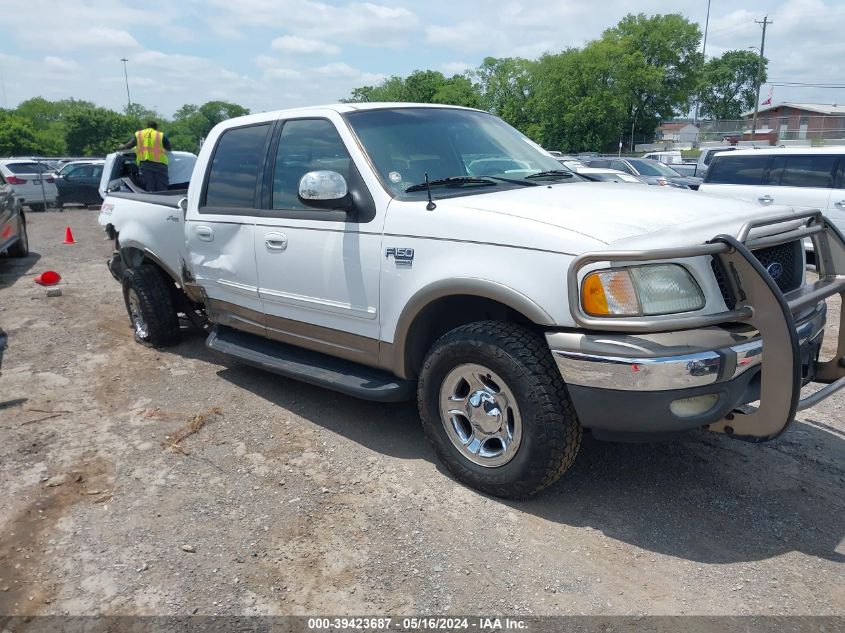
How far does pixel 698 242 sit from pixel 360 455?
2232mm

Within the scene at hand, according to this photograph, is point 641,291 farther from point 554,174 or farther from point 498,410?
point 554,174

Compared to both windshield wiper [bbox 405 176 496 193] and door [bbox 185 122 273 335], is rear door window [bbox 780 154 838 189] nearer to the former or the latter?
windshield wiper [bbox 405 176 496 193]

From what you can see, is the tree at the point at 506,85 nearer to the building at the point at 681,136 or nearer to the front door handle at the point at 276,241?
the building at the point at 681,136

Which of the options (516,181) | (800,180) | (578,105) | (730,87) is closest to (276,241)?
(516,181)

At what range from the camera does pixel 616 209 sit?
10.9ft

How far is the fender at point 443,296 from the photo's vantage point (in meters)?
3.09

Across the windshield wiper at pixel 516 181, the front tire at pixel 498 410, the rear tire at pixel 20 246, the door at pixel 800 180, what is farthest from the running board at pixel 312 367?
the door at pixel 800 180

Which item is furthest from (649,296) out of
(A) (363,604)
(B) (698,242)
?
(A) (363,604)

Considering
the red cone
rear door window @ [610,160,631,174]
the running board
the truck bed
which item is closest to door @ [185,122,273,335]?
the running board

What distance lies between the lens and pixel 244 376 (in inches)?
219

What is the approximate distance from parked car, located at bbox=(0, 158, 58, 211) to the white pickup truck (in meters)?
20.3

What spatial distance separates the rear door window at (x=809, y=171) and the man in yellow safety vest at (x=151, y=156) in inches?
365

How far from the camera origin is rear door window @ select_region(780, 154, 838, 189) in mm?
10242

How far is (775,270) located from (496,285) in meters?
1.37
